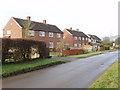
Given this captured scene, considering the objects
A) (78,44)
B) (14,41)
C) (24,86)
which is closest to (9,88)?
(24,86)

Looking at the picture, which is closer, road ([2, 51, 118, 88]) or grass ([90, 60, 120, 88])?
grass ([90, 60, 120, 88])

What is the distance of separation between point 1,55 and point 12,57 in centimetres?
106

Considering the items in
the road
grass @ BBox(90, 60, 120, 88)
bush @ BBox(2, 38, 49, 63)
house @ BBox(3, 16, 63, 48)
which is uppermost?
house @ BBox(3, 16, 63, 48)

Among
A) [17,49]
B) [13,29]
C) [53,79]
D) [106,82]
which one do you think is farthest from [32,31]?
[106,82]

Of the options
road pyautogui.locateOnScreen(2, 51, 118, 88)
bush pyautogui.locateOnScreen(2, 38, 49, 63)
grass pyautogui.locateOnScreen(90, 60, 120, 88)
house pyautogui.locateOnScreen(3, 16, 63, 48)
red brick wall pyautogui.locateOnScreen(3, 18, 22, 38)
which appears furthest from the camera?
house pyautogui.locateOnScreen(3, 16, 63, 48)

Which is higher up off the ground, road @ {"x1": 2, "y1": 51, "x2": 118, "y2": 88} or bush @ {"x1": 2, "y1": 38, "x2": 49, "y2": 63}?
bush @ {"x1": 2, "y1": 38, "x2": 49, "y2": 63}

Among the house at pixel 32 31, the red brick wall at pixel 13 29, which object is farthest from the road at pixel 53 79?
the red brick wall at pixel 13 29

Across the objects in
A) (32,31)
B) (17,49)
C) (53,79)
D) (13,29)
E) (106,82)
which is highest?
(13,29)

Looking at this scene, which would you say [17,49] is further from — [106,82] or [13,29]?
[13,29]

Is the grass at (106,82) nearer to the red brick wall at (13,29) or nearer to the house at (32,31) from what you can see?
the house at (32,31)

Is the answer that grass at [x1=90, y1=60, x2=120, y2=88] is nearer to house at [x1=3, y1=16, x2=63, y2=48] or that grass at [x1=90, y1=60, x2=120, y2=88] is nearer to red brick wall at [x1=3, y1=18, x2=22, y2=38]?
house at [x1=3, y1=16, x2=63, y2=48]

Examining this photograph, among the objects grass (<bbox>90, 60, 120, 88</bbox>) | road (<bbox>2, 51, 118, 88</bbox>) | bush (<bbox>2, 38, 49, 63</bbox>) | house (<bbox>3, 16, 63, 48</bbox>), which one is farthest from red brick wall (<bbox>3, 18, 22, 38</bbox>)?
grass (<bbox>90, 60, 120, 88</bbox>)

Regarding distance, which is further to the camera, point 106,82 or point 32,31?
point 32,31

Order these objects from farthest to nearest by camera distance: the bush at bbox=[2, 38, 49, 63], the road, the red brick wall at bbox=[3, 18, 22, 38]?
the red brick wall at bbox=[3, 18, 22, 38] < the bush at bbox=[2, 38, 49, 63] < the road
